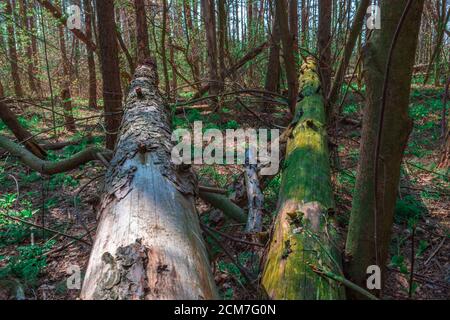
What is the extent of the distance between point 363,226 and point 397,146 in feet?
1.37

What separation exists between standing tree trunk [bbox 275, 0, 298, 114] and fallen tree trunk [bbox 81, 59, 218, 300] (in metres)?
2.70

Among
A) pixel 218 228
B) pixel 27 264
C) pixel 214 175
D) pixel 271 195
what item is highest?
pixel 214 175

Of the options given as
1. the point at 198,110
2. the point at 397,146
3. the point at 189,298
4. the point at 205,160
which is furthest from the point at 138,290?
the point at 198,110

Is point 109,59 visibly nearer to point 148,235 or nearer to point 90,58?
point 148,235

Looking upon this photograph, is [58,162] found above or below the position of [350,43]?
below

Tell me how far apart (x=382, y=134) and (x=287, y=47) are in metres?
3.38

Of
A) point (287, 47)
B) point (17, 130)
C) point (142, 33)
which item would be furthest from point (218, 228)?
point (142, 33)

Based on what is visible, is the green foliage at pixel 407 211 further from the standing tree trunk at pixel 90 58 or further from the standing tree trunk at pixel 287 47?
the standing tree trunk at pixel 90 58

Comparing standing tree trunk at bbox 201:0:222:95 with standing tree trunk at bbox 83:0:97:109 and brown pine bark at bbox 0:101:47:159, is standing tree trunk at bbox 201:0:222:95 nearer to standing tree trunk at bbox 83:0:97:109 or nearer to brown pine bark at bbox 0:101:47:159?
standing tree trunk at bbox 83:0:97:109

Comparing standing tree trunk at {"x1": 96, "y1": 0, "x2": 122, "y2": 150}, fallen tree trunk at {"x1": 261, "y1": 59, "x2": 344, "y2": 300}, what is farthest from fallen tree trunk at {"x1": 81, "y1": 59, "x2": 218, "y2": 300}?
standing tree trunk at {"x1": 96, "y1": 0, "x2": 122, "y2": 150}

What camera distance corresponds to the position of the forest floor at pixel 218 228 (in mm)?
2680

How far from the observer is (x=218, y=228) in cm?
336

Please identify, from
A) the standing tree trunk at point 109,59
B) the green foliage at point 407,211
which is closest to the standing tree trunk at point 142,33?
the standing tree trunk at point 109,59
